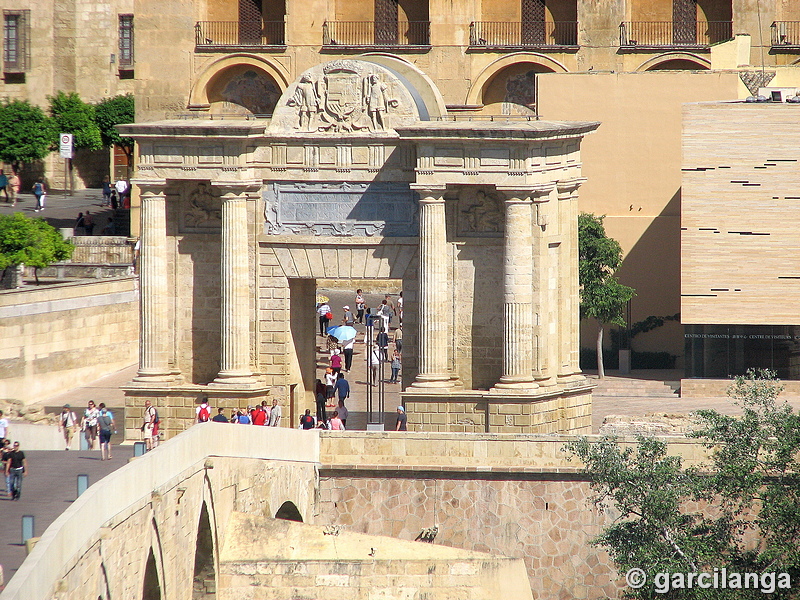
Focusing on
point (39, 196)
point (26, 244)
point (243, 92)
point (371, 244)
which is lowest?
point (371, 244)

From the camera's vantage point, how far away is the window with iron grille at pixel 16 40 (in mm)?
88562

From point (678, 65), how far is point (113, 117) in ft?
92.0

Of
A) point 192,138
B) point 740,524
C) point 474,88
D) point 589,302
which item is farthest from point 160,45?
point 740,524

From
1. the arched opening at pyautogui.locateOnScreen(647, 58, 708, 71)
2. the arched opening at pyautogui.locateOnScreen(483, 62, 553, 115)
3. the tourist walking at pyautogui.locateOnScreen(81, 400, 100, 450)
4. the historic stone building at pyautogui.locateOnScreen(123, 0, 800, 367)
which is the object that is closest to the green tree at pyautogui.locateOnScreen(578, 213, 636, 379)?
the historic stone building at pyautogui.locateOnScreen(123, 0, 800, 367)

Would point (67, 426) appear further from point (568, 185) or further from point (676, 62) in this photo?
point (676, 62)

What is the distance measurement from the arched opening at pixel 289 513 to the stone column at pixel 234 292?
12.9 feet

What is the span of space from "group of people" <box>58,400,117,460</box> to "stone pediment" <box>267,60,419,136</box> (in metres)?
7.85

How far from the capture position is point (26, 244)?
60250 mm

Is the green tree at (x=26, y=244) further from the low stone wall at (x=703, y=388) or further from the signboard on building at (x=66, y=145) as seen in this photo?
the low stone wall at (x=703, y=388)

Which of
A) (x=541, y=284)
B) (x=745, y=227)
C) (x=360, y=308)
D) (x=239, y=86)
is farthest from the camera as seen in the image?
(x=239, y=86)

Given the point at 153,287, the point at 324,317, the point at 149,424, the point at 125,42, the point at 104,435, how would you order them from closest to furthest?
1. the point at 104,435
2. the point at 149,424
3. the point at 153,287
4. the point at 324,317
5. the point at 125,42

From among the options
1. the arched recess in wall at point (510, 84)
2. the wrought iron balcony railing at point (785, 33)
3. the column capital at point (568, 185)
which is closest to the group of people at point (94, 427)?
the column capital at point (568, 185)

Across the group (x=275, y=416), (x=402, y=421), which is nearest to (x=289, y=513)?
(x=275, y=416)

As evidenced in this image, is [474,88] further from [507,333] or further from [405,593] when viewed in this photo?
[405,593]
